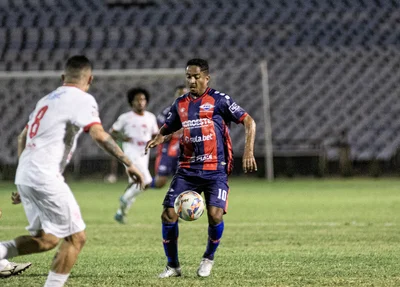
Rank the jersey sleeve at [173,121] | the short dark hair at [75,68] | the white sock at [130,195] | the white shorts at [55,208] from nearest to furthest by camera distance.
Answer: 1. the white shorts at [55,208]
2. the short dark hair at [75,68]
3. the jersey sleeve at [173,121]
4. the white sock at [130,195]

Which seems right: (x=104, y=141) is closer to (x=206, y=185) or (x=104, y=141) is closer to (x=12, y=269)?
(x=12, y=269)

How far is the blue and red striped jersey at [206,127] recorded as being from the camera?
22.1 ft

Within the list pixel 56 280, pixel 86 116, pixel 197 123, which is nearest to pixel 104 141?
pixel 86 116

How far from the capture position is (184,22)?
90.6 ft

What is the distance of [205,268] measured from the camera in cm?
637

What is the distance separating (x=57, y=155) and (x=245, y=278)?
6.11ft

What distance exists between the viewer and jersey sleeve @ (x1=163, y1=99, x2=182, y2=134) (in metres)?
6.91

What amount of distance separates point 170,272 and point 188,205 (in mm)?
541

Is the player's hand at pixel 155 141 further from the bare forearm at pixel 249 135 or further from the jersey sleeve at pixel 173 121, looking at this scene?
the bare forearm at pixel 249 135

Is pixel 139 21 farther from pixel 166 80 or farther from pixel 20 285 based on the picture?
pixel 20 285

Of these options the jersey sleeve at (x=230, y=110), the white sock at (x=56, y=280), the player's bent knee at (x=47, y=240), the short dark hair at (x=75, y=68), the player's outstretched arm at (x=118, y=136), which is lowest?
the white sock at (x=56, y=280)

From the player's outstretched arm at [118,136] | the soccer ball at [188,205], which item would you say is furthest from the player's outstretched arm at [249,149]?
the player's outstretched arm at [118,136]

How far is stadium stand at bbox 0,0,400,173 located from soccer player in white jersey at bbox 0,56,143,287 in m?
18.9

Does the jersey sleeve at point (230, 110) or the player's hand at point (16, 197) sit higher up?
the jersey sleeve at point (230, 110)
